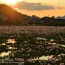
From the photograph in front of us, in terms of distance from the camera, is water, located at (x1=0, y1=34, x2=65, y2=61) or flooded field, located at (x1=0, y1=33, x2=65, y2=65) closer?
flooded field, located at (x1=0, y1=33, x2=65, y2=65)

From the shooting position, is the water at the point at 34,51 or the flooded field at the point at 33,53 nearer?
the flooded field at the point at 33,53

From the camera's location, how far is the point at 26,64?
19.7m

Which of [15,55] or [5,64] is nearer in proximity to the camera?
[5,64]

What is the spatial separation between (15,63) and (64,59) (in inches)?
156

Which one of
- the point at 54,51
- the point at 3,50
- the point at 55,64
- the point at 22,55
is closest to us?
the point at 55,64

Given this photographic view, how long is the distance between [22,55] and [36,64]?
4.94 meters

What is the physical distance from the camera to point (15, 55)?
24.7m

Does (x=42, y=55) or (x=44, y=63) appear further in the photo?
(x=42, y=55)

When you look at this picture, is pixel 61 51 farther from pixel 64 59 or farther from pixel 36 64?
pixel 36 64

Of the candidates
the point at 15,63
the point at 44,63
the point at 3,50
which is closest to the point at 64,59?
the point at 44,63

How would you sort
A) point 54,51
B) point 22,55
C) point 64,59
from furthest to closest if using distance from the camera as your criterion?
point 54,51, point 22,55, point 64,59

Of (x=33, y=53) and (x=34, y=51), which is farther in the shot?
(x=34, y=51)

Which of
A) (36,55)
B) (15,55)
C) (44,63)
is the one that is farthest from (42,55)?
(44,63)

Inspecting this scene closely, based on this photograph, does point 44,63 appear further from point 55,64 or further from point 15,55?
point 15,55
